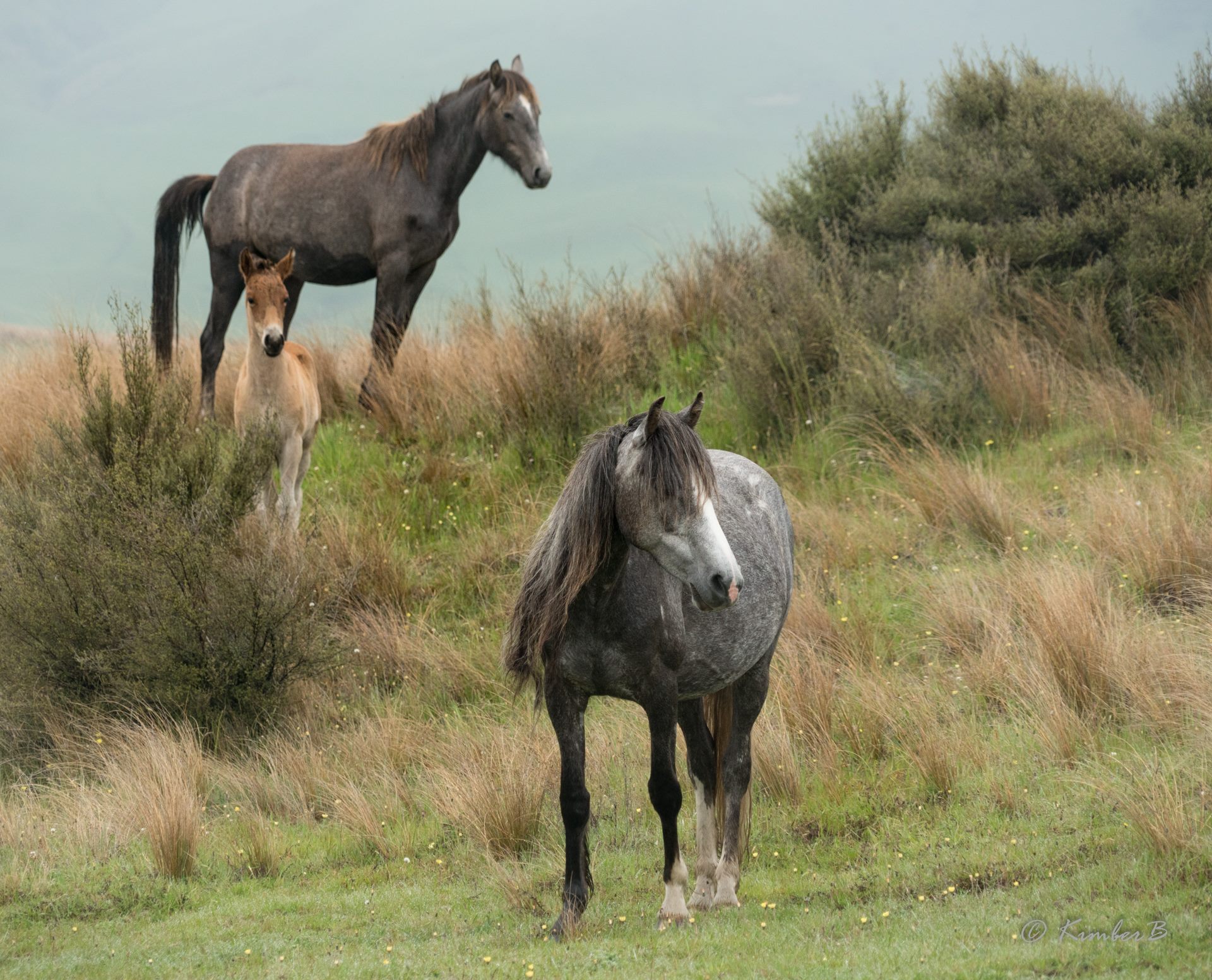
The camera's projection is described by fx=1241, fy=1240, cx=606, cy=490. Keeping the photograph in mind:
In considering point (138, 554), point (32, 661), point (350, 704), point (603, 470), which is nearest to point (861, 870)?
point (603, 470)

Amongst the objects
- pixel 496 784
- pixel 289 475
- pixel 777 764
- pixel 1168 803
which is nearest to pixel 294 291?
pixel 289 475

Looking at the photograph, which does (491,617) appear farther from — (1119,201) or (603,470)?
(1119,201)

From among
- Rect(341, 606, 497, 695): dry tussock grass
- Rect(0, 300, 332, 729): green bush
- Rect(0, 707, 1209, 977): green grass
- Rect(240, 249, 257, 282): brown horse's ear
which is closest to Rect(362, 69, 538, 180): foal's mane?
Rect(240, 249, 257, 282): brown horse's ear

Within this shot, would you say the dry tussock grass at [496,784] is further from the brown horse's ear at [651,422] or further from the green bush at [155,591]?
the brown horse's ear at [651,422]

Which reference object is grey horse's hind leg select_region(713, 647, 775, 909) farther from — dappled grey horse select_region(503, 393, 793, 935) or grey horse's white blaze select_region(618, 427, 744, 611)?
grey horse's white blaze select_region(618, 427, 744, 611)

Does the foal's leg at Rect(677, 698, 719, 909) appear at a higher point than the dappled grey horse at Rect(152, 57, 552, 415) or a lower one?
lower

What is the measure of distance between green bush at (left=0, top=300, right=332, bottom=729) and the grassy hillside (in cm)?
4

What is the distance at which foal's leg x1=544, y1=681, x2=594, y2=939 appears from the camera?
475 cm

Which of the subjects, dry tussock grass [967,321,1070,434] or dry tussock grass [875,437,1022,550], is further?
dry tussock grass [967,321,1070,434]

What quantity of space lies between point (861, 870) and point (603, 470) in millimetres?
2400

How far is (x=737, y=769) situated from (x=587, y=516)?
5.19 ft

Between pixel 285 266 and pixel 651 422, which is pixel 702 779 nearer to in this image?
pixel 651 422

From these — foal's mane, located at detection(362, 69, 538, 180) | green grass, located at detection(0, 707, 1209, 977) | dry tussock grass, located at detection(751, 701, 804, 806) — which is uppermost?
foal's mane, located at detection(362, 69, 538, 180)

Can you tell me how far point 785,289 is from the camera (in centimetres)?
1255
